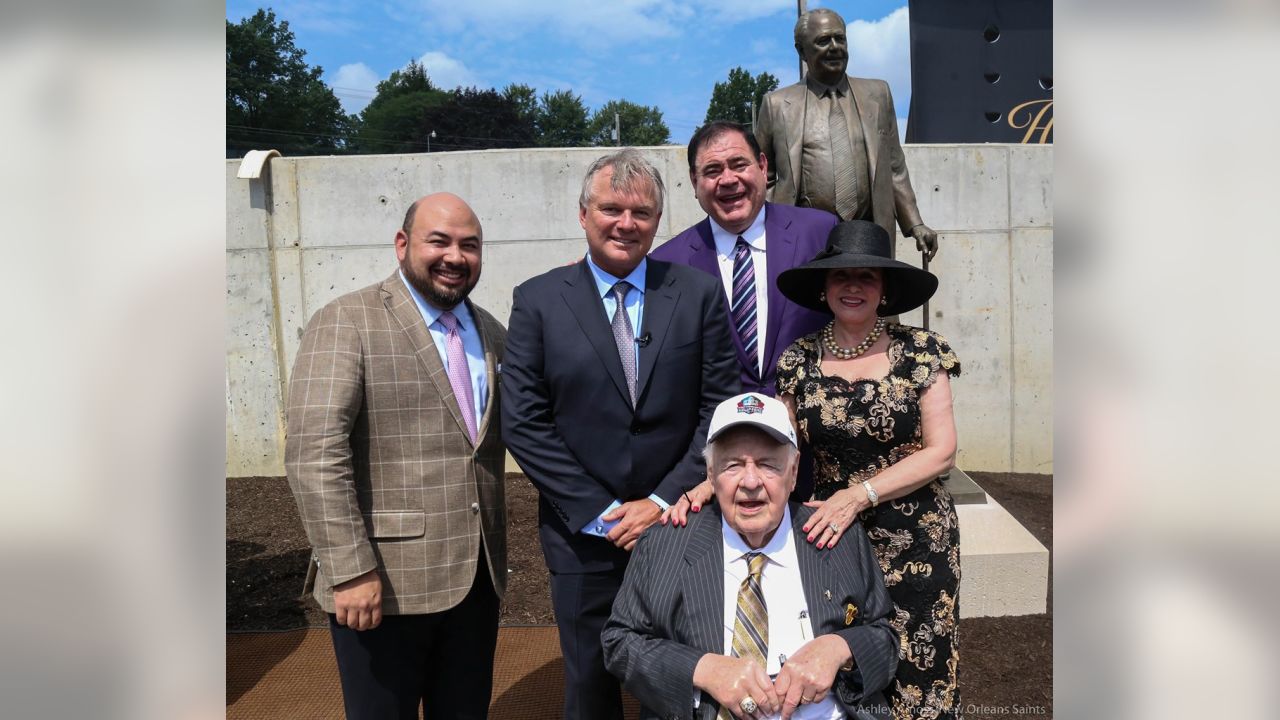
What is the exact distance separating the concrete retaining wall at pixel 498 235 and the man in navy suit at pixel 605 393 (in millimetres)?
4821

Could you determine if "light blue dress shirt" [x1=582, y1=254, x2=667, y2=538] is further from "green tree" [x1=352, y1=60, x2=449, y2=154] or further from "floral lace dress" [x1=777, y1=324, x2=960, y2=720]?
"green tree" [x1=352, y1=60, x2=449, y2=154]

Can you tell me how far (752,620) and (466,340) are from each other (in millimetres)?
1251

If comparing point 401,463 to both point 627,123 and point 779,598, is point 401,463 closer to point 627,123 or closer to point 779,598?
point 779,598

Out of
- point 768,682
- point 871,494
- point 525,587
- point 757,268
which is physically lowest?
point 525,587

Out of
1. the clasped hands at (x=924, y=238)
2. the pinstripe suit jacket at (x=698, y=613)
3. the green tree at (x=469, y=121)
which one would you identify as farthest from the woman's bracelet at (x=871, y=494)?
the green tree at (x=469, y=121)

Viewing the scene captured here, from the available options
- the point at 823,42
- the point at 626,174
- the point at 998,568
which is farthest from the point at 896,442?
the point at 998,568

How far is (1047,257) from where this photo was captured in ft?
24.7

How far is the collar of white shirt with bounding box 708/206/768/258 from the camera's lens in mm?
2980

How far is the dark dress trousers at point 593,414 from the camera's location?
2.48 metres

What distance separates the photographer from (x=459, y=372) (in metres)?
2.61

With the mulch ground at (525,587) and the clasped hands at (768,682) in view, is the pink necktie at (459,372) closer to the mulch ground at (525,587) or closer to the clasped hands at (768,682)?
the clasped hands at (768,682)

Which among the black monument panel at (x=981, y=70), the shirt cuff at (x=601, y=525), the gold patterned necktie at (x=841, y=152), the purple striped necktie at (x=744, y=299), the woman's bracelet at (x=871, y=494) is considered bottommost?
the shirt cuff at (x=601, y=525)
